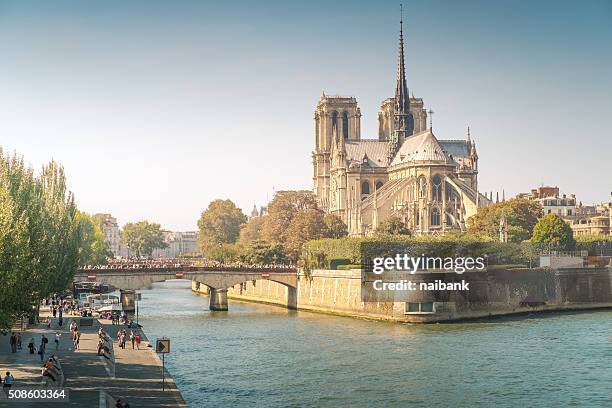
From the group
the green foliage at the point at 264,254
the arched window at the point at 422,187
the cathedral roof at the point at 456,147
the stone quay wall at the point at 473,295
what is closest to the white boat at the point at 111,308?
the stone quay wall at the point at 473,295

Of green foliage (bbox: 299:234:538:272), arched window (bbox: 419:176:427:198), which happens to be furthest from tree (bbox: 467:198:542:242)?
arched window (bbox: 419:176:427:198)

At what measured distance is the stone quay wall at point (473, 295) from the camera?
83.2 m

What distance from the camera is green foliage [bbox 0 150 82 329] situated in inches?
1576

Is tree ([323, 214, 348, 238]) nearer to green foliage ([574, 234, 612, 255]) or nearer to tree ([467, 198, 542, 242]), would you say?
tree ([467, 198, 542, 242])

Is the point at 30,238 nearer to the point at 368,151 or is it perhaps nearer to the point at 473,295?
the point at 473,295

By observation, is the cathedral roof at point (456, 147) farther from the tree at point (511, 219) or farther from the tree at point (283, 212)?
the tree at point (511, 219)

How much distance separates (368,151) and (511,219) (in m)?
62.9

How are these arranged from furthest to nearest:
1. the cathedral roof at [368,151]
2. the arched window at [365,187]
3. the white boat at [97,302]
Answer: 1. the cathedral roof at [368,151]
2. the arched window at [365,187]
3. the white boat at [97,302]

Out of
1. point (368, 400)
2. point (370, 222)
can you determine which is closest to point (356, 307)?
point (368, 400)

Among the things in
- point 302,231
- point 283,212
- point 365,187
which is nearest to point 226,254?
point 283,212

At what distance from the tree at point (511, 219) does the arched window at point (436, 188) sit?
1988 centimetres

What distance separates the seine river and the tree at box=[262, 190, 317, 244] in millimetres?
58337

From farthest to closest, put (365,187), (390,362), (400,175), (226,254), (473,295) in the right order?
(365,187)
(400,175)
(226,254)
(473,295)
(390,362)

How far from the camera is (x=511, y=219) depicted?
429 feet
